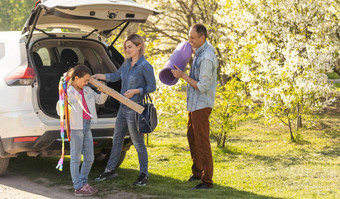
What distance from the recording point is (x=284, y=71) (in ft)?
33.3

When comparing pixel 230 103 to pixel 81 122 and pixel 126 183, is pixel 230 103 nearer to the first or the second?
pixel 126 183

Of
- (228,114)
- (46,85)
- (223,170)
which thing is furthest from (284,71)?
(46,85)

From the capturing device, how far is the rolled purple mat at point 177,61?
6.27 metres

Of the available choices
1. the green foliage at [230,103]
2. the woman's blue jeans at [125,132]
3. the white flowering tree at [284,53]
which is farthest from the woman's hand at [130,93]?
the white flowering tree at [284,53]

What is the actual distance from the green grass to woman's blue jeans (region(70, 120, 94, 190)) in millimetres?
307

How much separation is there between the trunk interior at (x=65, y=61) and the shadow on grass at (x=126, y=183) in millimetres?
876

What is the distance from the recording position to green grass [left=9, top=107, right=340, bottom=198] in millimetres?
6258

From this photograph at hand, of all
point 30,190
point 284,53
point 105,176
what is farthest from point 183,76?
point 284,53

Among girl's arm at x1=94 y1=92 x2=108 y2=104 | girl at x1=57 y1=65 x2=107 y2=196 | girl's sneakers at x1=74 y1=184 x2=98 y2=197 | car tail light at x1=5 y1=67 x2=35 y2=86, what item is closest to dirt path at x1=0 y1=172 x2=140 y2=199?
girl's sneakers at x1=74 y1=184 x2=98 y2=197

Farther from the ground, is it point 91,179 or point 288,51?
point 288,51

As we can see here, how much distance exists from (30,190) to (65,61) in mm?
2206

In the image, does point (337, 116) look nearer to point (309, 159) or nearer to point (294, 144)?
point (294, 144)

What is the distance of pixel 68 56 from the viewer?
759 centimetres

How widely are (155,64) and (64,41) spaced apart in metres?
4.19
